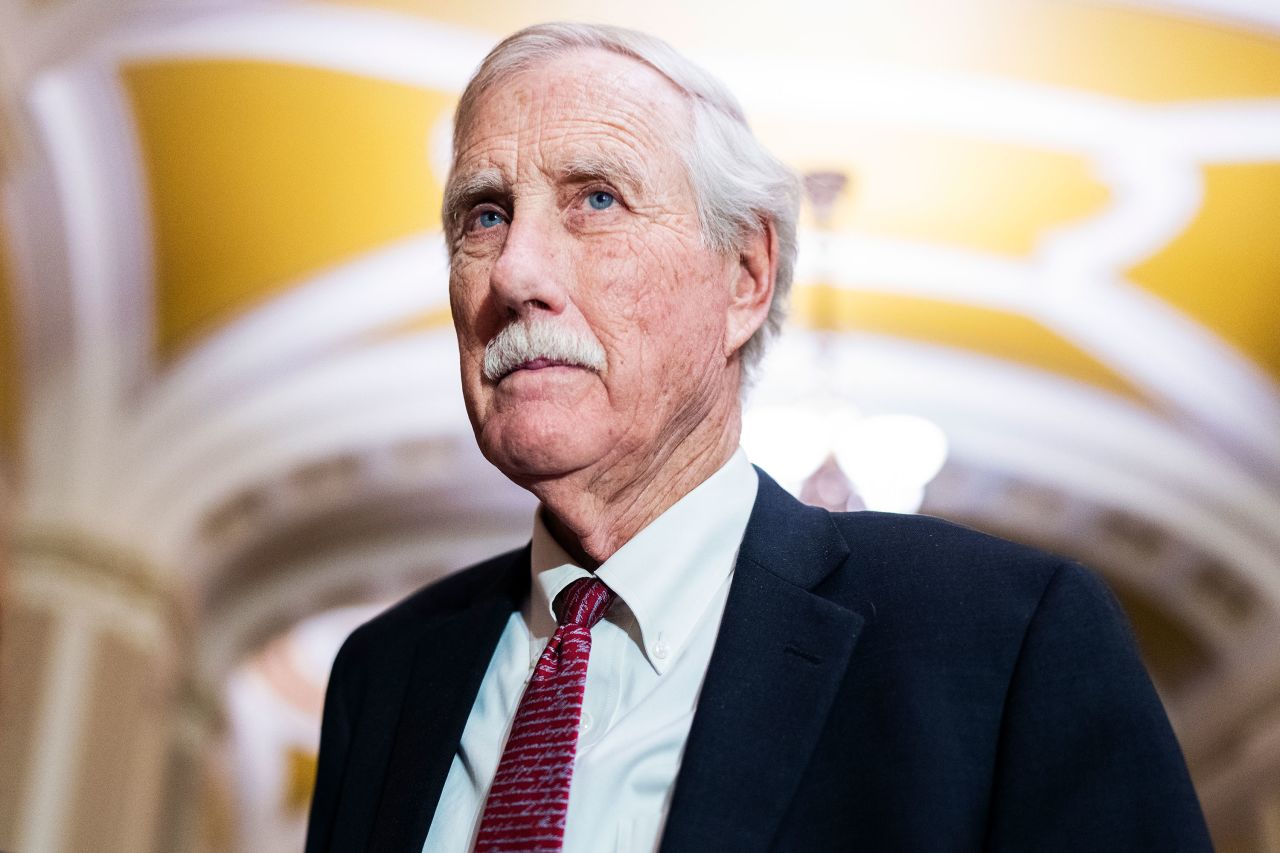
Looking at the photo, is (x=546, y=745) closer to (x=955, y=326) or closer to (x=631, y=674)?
(x=631, y=674)

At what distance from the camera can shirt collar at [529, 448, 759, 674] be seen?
1740mm

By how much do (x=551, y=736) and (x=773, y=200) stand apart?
75 cm

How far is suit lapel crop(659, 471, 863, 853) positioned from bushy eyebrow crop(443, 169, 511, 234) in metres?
0.49

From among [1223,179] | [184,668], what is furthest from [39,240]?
[1223,179]

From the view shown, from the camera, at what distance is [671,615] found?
1.75 metres

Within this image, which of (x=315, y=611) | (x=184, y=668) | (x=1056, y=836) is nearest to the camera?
(x=1056, y=836)

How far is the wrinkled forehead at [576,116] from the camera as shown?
6.05ft

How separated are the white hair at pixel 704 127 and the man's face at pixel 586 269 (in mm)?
20

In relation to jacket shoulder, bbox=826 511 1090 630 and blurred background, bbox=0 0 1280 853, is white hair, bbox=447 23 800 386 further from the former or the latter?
blurred background, bbox=0 0 1280 853

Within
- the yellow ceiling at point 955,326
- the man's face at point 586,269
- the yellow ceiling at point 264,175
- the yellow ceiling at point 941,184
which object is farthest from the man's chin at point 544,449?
the yellow ceiling at point 955,326

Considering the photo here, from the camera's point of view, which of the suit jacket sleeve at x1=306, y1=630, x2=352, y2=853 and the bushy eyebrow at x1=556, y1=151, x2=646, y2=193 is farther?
the suit jacket sleeve at x1=306, y1=630, x2=352, y2=853

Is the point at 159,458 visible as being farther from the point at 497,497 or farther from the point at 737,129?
the point at 737,129

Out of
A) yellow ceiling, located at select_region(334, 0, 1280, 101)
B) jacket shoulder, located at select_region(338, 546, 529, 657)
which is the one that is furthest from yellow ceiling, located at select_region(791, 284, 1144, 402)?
jacket shoulder, located at select_region(338, 546, 529, 657)

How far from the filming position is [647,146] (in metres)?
1.87
